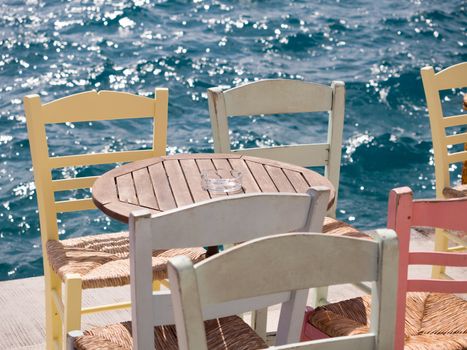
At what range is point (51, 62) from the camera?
317 inches


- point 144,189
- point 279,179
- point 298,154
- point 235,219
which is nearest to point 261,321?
point 279,179

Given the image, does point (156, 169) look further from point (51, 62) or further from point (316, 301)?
point (51, 62)

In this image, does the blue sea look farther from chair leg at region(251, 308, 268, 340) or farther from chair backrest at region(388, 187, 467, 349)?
chair backrest at region(388, 187, 467, 349)

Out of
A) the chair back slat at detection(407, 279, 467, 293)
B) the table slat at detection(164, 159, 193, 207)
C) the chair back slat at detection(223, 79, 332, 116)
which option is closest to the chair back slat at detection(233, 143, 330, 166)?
the chair back slat at detection(223, 79, 332, 116)

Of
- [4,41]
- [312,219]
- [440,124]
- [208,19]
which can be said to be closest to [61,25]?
[4,41]

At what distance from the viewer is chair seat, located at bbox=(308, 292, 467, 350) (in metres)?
2.18

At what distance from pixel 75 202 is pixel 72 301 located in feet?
1.84

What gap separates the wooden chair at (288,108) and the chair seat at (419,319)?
59cm

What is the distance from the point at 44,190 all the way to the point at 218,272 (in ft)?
4.71

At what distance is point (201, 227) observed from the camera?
1.82 metres

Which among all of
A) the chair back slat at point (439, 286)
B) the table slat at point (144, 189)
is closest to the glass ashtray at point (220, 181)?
the table slat at point (144, 189)

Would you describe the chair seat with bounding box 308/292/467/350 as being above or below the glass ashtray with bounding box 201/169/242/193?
below

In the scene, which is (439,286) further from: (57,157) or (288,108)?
(57,157)

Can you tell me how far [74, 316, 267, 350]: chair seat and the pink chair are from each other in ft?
0.57
